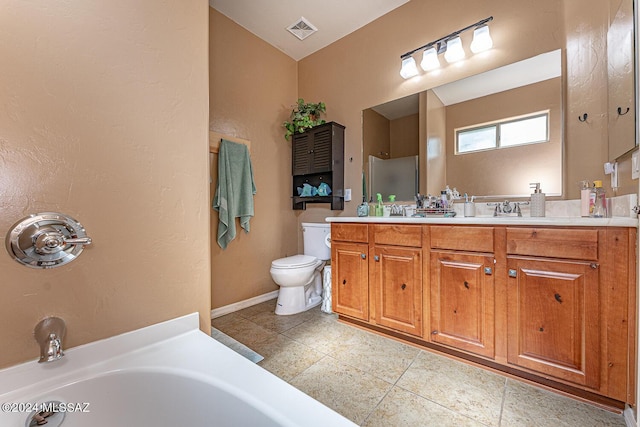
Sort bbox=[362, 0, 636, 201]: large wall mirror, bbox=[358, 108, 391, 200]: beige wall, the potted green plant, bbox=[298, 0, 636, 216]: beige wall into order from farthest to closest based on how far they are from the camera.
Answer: the potted green plant < bbox=[358, 108, 391, 200]: beige wall < bbox=[298, 0, 636, 216]: beige wall < bbox=[362, 0, 636, 201]: large wall mirror

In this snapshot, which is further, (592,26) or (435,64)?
(435,64)

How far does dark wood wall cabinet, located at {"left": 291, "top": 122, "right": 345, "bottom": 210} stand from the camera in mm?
2617

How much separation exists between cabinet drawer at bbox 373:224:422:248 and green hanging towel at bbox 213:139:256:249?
1258 millimetres

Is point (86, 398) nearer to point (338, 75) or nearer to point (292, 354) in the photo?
point (292, 354)

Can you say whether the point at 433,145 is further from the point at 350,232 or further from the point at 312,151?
the point at 312,151

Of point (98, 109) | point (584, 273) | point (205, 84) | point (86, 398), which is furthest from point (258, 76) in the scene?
point (584, 273)

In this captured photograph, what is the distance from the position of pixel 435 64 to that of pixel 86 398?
2.78 m

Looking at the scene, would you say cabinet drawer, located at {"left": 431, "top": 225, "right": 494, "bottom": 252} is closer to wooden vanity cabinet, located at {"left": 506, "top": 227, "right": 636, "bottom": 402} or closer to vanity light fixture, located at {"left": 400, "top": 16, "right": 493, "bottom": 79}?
wooden vanity cabinet, located at {"left": 506, "top": 227, "right": 636, "bottom": 402}

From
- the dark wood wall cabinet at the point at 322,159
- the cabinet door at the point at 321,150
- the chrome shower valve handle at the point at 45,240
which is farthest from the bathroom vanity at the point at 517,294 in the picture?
the chrome shower valve handle at the point at 45,240

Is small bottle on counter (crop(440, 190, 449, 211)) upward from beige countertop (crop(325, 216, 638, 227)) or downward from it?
upward

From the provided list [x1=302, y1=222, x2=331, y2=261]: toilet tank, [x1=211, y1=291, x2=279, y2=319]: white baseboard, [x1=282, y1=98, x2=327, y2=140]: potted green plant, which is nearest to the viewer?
[x1=211, y1=291, x2=279, y2=319]: white baseboard

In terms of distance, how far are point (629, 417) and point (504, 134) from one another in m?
1.61

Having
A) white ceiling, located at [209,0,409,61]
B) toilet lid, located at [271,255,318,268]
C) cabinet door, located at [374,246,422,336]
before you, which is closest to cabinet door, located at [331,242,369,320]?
cabinet door, located at [374,246,422,336]

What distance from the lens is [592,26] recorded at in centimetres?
152
